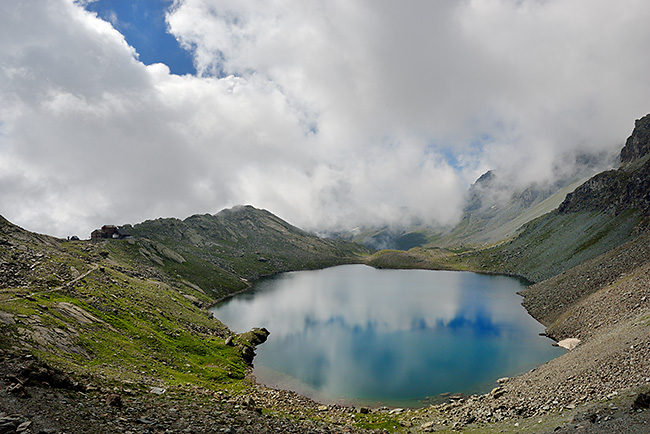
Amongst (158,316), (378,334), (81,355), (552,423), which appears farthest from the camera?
(378,334)

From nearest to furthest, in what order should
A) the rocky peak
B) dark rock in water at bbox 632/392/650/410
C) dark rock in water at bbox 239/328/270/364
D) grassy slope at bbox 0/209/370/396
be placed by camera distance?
dark rock in water at bbox 632/392/650/410, grassy slope at bbox 0/209/370/396, dark rock in water at bbox 239/328/270/364, the rocky peak

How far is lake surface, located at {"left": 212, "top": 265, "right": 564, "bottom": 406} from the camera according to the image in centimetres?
4381

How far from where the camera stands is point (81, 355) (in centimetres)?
2742

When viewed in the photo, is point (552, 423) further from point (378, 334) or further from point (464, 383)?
point (378, 334)

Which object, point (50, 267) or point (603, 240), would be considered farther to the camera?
point (603, 240)

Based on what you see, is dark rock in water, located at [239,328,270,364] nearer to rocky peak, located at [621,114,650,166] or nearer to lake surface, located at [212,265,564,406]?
lake surface, located at [212,265,564,406]

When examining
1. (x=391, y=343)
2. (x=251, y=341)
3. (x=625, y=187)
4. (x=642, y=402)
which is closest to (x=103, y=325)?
(x=251, y=341)

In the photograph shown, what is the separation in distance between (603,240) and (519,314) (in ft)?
189

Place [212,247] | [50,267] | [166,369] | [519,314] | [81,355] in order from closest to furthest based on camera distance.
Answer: [81,355]
[166,369]
[50,267]
[519,314]
[212,247]

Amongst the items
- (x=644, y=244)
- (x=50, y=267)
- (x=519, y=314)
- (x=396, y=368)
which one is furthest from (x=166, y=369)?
(x=644, y=244)

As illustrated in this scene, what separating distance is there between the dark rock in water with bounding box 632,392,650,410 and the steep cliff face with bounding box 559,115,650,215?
11790 centimetres

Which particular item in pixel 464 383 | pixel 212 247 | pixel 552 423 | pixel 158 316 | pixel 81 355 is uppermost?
pixel 212 247

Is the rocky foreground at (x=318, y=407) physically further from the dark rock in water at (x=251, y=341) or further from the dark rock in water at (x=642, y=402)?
the dark rock in water at (x=251, y=341)

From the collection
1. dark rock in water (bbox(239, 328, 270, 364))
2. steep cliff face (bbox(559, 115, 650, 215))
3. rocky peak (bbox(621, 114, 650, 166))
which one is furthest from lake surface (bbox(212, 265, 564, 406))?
rocky peak (bbox(621, 114, 650, 166))
